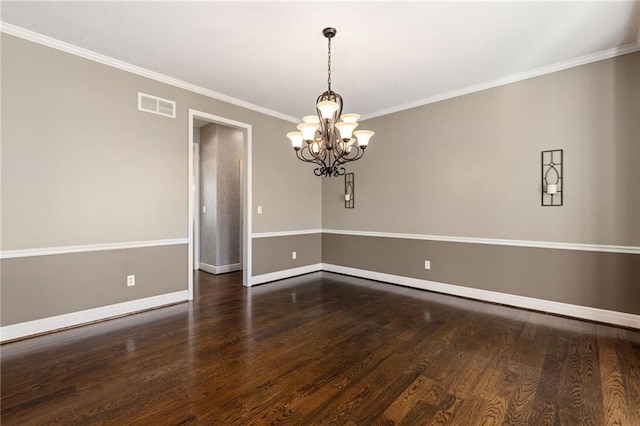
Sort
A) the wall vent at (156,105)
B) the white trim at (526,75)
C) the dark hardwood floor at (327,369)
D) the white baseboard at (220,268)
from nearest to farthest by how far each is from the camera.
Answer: the dark hardwood floor at (327,369)
the white trim at (526,75)
the wall vent at (156,105)
the white baseboard at (220,268)

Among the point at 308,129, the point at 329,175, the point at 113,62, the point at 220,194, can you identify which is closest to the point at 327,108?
the point at 308,129

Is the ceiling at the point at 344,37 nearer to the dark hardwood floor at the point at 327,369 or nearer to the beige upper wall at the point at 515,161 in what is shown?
the beige upper wall at the point at 515,161

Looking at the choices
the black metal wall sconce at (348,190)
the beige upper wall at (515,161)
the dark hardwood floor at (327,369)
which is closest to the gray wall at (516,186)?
the beige upper wall at (515,161)

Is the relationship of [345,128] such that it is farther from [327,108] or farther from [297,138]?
[297,138]

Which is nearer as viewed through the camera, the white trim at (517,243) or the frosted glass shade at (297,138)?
the frosted glass shade at (297,138)

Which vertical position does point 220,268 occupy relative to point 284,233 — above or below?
below

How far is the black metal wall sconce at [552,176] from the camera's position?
11.2 feet

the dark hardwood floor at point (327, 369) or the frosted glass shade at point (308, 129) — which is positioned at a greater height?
the frosted glass shade at point (308, 129)

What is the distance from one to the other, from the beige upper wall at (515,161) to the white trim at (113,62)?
2.32m

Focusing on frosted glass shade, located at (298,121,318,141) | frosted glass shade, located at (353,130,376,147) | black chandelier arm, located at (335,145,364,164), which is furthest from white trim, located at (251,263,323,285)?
frosted glass shade, located at (353,130,376,147)

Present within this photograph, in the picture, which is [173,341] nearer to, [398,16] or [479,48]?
[398,16]

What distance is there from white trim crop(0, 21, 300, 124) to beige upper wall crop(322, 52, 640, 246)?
2.32 metres

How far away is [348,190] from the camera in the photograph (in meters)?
5.42

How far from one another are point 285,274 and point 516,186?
3635mm
